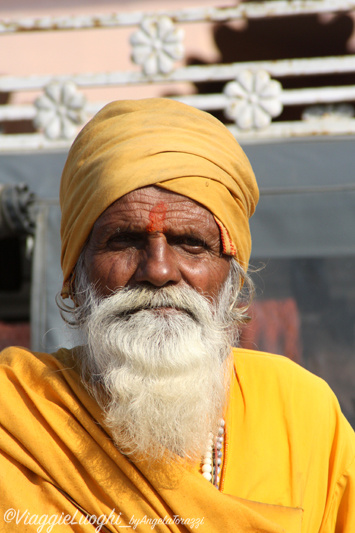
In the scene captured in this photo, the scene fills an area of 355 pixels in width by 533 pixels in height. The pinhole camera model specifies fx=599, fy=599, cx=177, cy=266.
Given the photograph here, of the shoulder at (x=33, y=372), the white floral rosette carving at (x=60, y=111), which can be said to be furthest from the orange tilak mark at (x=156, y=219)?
the white floral rosette carving at (x=60, y=111)

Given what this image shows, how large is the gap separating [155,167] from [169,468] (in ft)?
2.63

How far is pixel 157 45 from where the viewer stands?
3889mm

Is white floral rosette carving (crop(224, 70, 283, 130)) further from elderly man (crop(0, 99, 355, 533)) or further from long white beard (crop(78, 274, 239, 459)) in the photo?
long white beard (crop(78, 274, 239, 459))

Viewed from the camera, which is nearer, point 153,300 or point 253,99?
point 153,300

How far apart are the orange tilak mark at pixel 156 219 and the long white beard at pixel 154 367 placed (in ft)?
0.54

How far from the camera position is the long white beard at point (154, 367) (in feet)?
5.16

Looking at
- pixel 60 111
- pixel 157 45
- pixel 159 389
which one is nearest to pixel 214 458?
pixel 159 389

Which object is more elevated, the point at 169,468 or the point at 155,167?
the point at 155,167

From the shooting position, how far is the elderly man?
151 cm

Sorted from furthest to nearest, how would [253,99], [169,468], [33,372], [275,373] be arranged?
[253,99]
[275,373]
[33,372]
[169,468]

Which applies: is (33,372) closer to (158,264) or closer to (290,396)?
(158,264)

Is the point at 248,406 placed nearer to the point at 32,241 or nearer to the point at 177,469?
the point at 177,469

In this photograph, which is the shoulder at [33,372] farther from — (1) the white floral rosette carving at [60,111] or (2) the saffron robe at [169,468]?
(1) the white floral rosette carving at [60,111]

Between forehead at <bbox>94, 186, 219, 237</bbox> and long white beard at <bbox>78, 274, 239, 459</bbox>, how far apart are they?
0.18 metres
